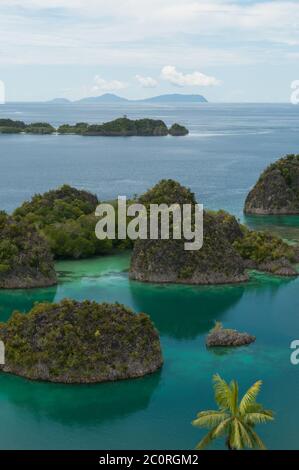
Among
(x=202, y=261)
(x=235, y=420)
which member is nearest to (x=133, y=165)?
(x=202, y=261)

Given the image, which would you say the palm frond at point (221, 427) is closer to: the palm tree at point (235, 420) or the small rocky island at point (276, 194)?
the palm tree at point (235, 420)

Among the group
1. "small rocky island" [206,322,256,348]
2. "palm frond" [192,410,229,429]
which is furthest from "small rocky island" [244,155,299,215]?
"palm frond" [192,410,229,429]

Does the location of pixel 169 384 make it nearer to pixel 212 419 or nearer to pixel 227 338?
pixel 227 338

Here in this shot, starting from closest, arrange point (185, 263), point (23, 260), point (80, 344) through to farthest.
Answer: point (80, 344) → point (23, 260) → point (185, 263)

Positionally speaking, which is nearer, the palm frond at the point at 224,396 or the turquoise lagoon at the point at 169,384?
the palm frond at the point at 224,396

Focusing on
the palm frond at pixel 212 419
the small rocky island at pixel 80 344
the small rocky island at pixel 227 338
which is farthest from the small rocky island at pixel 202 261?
the palm frond at pixel 212 419
